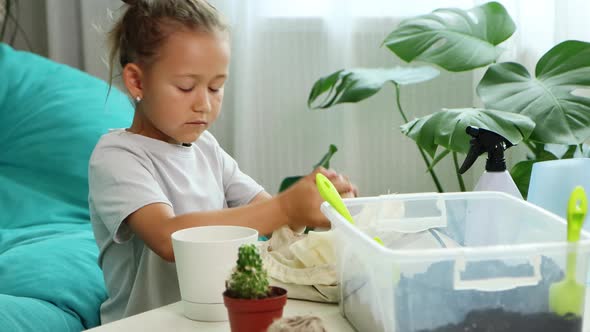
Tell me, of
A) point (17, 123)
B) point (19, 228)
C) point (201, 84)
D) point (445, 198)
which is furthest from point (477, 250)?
point (17, 123)

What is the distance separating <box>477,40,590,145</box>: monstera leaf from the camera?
60.0 inches

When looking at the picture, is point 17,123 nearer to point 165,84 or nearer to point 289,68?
point 289,68

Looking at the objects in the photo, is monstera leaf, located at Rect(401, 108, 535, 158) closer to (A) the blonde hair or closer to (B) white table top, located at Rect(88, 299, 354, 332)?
(A) the blonde hair

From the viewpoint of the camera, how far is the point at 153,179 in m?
1.21

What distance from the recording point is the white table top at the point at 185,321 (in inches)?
33.7

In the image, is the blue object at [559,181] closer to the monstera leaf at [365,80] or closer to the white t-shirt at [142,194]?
the white t-shirt at [142,194]

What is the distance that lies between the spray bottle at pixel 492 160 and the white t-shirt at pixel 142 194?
0.45 metres

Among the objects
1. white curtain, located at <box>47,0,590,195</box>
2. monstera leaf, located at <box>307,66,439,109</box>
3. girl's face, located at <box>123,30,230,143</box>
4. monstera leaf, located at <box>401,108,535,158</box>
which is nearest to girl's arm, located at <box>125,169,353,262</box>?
girl's face, located at <box>123,30,230,143</box>

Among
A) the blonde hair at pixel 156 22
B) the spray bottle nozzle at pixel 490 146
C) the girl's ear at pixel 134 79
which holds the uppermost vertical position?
the blonde hair at pixel 156 22

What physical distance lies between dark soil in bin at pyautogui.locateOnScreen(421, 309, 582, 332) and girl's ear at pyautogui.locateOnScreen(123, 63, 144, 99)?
729mm

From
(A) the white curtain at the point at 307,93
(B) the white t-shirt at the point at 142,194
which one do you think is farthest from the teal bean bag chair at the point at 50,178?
(A) the white curtain at the point at 307,93

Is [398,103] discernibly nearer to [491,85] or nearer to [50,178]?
[491,85]

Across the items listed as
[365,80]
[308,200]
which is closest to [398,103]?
[365,80]

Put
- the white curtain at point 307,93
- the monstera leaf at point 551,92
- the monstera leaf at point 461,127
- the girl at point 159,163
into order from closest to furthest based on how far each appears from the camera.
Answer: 1. the girl at point 159,163
2. the monstera leaf at point 461,127
3. the monstera leaf at point 551,92
4. the white curtain at point 307,93
